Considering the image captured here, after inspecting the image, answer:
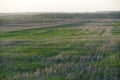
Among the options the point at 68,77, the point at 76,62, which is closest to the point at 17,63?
the point at 76,62

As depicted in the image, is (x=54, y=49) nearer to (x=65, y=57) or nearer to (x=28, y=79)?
(x=65, y=57)

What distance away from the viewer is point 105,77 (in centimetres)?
759

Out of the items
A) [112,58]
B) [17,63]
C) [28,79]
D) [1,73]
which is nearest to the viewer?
[28,79]

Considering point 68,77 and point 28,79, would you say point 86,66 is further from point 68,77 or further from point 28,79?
point 28,79

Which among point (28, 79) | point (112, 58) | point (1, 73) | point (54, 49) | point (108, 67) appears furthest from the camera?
point (54, 49)

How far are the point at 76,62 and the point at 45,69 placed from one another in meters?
1.42

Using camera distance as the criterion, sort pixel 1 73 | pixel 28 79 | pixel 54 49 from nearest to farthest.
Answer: pixel 28 79
pixel 1 73
pixel 54 49

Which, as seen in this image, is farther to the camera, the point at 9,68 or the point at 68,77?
the point at 9,68

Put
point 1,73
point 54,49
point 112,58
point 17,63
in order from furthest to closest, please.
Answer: point 54,49 → point 112,58 → point 17,63 → point 1,73

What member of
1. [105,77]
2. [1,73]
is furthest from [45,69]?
[105,77]

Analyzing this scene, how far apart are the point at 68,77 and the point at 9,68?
2161 millimetres

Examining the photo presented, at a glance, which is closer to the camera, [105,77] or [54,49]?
[105,77]

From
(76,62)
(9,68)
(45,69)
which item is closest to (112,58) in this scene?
(76,62)

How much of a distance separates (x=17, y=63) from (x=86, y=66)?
2.32 meters
